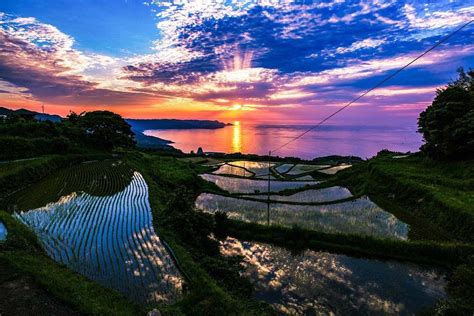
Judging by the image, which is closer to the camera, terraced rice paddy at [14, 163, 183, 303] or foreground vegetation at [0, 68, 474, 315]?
foreground vegetation at [0, 68, 474, 315]

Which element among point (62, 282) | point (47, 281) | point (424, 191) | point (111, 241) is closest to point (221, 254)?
point (111, 241)

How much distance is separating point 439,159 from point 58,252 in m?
24.9

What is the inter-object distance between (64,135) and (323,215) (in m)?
29.1

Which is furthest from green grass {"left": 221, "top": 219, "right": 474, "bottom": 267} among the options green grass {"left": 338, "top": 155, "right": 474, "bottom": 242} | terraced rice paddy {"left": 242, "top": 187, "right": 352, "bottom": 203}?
terraced rice paddy {"left": 242, "top": 187, "right": 352, "bottom": 203}

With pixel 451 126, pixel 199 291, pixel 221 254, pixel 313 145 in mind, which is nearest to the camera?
pixel 199 291

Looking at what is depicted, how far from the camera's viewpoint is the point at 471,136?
1817 centimetres

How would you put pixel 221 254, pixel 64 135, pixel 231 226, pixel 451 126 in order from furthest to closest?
1. pixel 64 135
2. pixel 451 126
3. pixel 231 226
4. pixel 221 254

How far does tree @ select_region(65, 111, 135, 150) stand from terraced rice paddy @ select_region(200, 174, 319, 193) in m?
17.2

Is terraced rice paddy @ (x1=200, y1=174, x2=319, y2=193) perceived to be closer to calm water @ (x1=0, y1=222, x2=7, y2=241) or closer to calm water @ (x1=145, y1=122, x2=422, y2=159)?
calm water @ (x1=0, y1=222, x2=7, y2=241)

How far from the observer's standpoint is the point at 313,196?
18.1 metres

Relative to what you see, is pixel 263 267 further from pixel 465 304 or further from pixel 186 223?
pixel 465 304

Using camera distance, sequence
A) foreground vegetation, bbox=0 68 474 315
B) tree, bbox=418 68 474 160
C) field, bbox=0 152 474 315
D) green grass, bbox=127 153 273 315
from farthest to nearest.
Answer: tree, bbox=418 68 474 160 < field, bbox=0 152 474 315 < foreground vegetation, bbox=0 68 474 315 < green grass, bbox=127 153 273 315

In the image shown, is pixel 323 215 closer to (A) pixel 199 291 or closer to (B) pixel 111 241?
(A) pixel 199 291

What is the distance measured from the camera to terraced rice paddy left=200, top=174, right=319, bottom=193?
65.2ft
